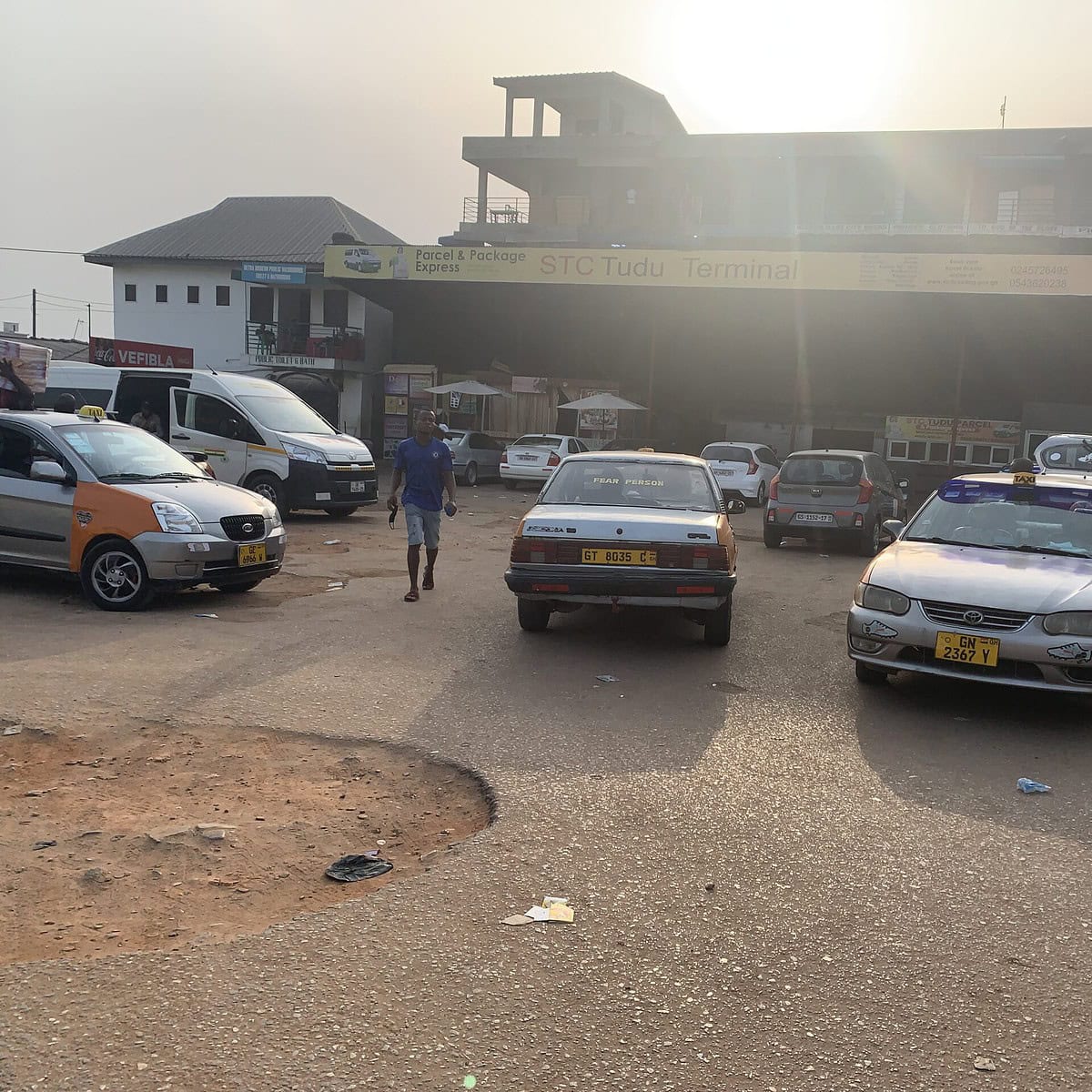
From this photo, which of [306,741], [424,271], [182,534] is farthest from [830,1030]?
[424,271]

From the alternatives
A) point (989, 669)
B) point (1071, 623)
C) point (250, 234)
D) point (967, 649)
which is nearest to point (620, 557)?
point (967, 649)

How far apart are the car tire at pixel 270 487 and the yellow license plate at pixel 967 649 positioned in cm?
1194

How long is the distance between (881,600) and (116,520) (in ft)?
20.6

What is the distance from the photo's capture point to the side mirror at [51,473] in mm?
9422

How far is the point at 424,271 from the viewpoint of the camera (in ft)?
97.0

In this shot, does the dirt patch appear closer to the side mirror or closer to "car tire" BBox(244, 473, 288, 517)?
the side mirror

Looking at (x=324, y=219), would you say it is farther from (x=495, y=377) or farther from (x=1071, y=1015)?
(x=1071, y=1015)

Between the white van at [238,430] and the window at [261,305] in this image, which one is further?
the window at [261,305]

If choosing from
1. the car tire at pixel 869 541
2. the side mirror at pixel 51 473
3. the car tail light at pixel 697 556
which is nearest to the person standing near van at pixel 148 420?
the side mirror at pixel 51 473

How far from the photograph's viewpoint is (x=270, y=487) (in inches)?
652

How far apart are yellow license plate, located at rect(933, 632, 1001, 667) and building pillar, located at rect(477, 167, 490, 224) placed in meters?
40.3

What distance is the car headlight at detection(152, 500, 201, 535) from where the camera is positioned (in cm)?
908

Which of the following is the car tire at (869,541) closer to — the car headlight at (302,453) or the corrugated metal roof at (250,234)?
the car headlight at (302,453)

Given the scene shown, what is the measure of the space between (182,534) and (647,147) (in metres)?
35.6
